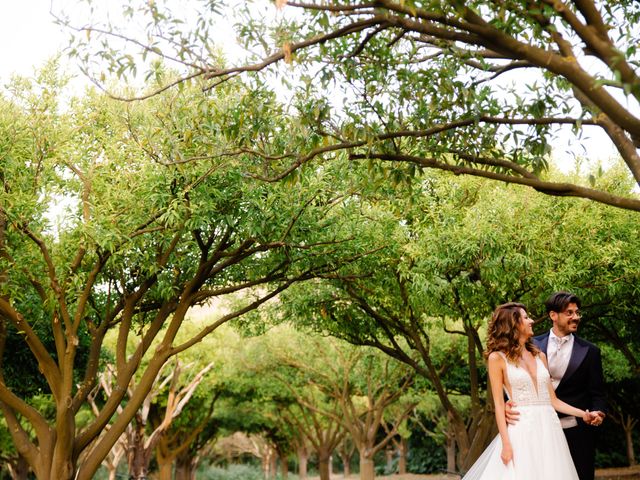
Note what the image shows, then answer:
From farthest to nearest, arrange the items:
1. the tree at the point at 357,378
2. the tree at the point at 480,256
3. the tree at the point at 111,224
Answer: the tree at the point at 357,378 < the tree at the point at 480,256 < the tree at the point at 111,224

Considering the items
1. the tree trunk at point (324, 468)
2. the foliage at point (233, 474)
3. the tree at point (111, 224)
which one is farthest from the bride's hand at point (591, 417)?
the foliage at point (233, 474)

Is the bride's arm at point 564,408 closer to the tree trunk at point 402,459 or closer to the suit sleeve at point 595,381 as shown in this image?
the suit sleeve at point 595,381

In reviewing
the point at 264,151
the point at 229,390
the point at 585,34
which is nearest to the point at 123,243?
the point at 264,151

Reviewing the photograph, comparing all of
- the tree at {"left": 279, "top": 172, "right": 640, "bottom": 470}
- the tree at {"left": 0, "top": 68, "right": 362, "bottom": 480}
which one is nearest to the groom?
the tree at {"left": 0, "top": 68, "right": 362, "bottom": 480}

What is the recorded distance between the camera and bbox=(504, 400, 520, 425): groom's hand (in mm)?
6336

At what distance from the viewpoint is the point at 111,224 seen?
12328 millimetres

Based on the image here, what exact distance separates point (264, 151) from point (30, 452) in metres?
8.46

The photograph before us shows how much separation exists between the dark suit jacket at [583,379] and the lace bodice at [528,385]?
42 cm

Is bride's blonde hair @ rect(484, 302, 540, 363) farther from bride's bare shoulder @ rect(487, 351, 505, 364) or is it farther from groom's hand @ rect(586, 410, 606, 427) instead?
groom's hand @ rect(586, 410, 606, 427)

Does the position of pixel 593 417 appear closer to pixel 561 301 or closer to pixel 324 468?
pixel 561 301

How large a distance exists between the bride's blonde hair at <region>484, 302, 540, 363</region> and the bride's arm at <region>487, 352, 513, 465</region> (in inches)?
2.9

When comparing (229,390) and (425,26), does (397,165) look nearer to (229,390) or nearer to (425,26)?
(425,26)

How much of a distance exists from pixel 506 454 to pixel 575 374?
1002 millimetres

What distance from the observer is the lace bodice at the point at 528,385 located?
6312 mm
